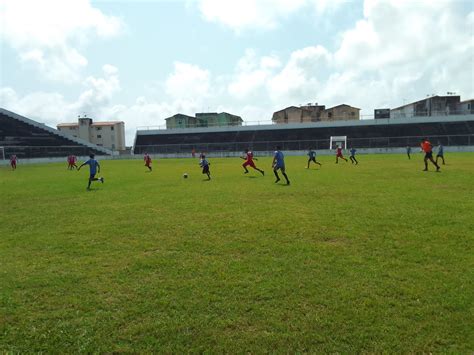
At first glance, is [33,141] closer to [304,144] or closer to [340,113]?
[304,144]

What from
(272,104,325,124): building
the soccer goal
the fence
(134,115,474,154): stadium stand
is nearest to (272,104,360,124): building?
(272,104,325,124): building

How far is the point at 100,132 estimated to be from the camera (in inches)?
3450

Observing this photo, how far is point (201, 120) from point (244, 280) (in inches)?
3337

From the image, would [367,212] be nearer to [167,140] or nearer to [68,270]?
[68,270]

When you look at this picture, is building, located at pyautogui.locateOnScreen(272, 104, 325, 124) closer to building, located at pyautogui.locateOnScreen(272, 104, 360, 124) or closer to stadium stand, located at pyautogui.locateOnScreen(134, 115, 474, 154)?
building, located at pyautogui.locateOnScreen(272, 104, 360, 124)

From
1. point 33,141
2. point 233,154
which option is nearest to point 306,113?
point 233,154

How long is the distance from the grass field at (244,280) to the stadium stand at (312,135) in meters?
50.6

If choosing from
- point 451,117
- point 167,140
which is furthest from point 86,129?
point 451,117

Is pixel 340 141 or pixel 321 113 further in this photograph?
pixel 321 113

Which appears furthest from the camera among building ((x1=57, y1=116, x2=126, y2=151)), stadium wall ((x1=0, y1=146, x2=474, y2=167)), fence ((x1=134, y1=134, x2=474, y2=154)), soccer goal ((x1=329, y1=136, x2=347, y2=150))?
building ((x1=57, y1=116, x2=126, y2=151))

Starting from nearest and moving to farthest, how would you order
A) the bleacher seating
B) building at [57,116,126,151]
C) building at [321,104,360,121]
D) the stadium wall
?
the stadium wall < the bleacher seating < building at [321,104,360,121] < building at [57,116,126,151]

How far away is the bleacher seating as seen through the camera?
184 feet

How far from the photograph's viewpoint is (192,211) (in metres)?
10.5

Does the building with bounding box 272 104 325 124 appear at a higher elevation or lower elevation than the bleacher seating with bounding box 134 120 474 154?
higher
